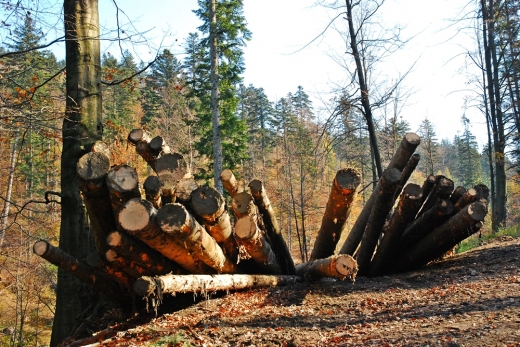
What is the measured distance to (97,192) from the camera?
4.49 meters

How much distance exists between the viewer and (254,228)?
5.30 meters

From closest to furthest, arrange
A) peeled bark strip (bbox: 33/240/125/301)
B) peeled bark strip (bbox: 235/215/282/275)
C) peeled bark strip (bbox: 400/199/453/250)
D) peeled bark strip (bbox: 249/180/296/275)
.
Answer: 1. peeled bark strip (bbox: 33/240/125/301)
2. peeled bark strip (bbox: 235/215/282/275)
3. peeled bark strip (bbox: 249/180/296/275)
4. peeled bark strip (bbox: 400/199/453/250)

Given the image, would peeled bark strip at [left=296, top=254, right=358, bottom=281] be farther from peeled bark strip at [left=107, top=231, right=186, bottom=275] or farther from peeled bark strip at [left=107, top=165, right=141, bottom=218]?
peeled bark strip at [left=107, top=165, right=141, bottom=218]

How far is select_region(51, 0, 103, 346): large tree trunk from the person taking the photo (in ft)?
17.6

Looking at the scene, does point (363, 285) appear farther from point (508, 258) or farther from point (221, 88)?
point (221, 88)

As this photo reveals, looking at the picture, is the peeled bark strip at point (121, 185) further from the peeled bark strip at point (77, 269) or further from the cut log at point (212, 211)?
the peeled bark strip at point (77, 269)

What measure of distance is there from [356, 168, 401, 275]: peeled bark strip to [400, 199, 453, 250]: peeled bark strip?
698 millimetres

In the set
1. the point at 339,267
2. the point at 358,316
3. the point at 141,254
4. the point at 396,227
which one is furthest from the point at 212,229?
the point at 396,227

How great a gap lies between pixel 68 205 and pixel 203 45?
15.0 meters

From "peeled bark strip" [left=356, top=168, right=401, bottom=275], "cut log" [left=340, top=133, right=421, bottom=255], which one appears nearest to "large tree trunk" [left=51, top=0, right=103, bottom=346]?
"peeled bark strip" [left=356, top=168, right=401, bottom=275]

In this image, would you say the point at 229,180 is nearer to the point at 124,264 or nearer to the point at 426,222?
the point at 124,264

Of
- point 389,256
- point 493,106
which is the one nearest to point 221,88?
point 493,106

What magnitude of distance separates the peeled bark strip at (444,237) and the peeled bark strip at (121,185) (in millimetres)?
5359

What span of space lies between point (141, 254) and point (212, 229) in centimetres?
102
